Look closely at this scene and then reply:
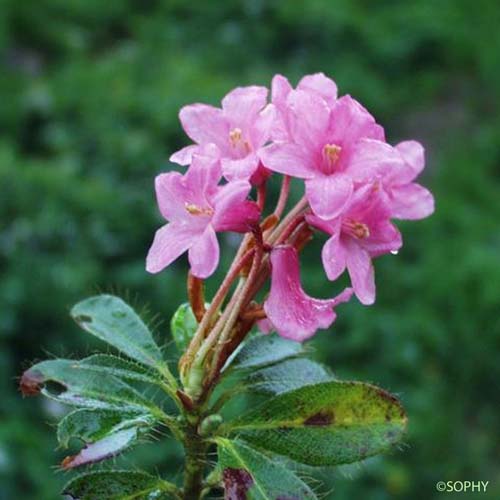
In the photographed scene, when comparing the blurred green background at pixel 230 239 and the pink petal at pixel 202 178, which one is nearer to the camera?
the pink petal at pixel 202 178

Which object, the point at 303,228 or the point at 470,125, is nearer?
the point at 303,228

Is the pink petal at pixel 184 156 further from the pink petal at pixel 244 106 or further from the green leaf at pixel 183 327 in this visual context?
the green leaf at pixel 183 327

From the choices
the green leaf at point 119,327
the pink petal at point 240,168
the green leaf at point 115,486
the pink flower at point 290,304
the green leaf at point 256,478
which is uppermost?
the pink petal at point 240,168

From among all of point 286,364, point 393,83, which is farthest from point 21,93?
point 286,364

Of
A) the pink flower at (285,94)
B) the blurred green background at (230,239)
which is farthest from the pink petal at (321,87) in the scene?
the blurred green background at (230,239)

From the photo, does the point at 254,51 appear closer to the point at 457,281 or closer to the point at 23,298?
the point at 457,281

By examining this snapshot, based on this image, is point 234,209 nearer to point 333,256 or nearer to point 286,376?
point 333,256
